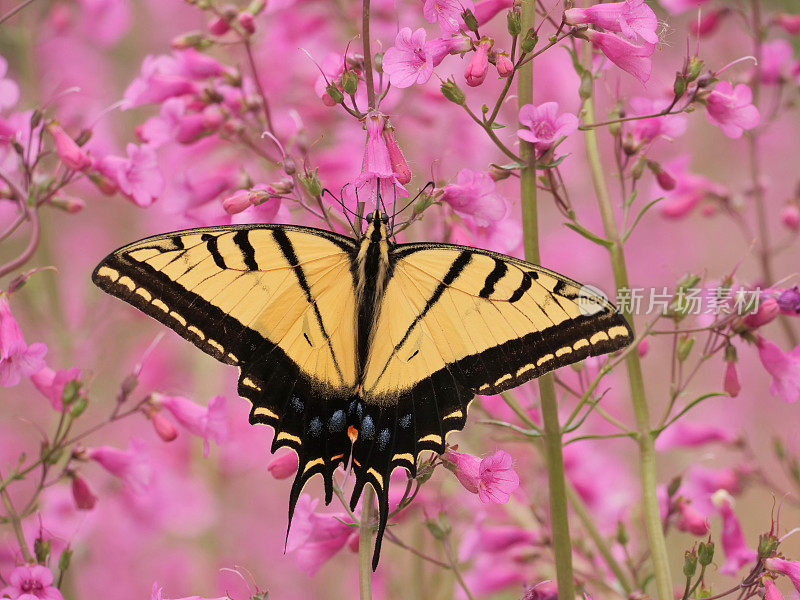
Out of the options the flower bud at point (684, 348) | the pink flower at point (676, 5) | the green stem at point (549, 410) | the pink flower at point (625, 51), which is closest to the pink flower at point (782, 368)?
the flower bud at point (684, 348)

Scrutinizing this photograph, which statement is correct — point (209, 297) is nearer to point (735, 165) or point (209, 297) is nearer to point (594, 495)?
point (594, 495)

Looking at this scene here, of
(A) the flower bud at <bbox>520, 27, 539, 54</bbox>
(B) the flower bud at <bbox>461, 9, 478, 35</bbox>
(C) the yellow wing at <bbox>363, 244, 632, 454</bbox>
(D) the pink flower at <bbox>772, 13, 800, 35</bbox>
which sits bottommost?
(C) the yellow wing at <bbox>363, 244, 632, 454</bbox>

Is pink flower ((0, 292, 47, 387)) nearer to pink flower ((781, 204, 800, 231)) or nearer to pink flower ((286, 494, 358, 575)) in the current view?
pink flower ((286, 494, 358, 575))

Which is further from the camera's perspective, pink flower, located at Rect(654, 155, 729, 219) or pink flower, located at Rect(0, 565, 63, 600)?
pink flower, located at Rect(654, 155, 729, 219)

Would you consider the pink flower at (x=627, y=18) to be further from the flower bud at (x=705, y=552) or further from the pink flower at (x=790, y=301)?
the flower bud at (x=705, y=552)

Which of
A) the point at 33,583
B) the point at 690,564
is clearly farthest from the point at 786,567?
the point at 33,583

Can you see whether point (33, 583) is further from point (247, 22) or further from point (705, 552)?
point (247, 22)

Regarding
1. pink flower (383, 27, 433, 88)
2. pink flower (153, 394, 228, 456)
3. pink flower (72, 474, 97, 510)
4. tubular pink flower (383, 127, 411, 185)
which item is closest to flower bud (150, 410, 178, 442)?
pink flower (153, 394, 228, 456)
